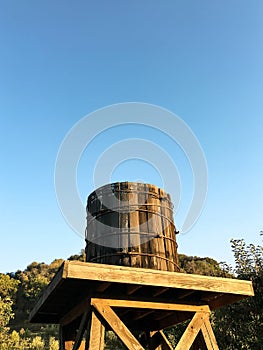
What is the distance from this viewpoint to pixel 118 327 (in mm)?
5215

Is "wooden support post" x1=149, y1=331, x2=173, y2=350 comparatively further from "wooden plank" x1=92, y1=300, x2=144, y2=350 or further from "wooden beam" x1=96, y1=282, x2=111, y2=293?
"wooden beam" x1=96, y1=282, x2=111, y2=293

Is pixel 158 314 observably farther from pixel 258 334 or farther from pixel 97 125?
pixel 258 334

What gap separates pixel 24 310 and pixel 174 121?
175 feet

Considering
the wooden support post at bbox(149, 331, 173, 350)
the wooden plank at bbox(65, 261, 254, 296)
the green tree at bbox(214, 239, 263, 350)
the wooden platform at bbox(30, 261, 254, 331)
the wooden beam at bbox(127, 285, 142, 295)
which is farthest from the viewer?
the green tree at bbox(214, 239, 263, 350)

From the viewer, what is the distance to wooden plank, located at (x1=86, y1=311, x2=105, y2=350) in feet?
16.3

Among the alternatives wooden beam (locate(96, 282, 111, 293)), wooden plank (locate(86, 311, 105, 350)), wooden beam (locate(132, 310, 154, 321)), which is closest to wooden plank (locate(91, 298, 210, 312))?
wooden beam (locate(96, 282, 111, 293))

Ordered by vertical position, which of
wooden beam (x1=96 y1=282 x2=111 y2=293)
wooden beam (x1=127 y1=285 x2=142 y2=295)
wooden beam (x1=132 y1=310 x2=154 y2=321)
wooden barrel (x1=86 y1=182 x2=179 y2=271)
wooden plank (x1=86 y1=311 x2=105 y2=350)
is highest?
wooden barrel (x1=86 y1=182 x2=179 y2=271)

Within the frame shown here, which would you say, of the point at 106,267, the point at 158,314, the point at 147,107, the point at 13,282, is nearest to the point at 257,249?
the point at 158,314

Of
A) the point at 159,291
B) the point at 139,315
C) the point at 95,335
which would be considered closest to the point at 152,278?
the point at 159,291

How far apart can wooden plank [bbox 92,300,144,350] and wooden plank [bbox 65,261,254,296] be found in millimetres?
649

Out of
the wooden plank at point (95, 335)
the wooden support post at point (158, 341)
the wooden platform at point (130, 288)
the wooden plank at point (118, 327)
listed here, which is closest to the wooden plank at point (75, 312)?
the wooden platform at point (130, 288)

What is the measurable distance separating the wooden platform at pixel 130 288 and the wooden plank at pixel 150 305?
0.12 ft

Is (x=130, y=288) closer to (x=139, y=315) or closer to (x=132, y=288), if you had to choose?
(x=132, y=288)

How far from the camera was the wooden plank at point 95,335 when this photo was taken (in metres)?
4.97
